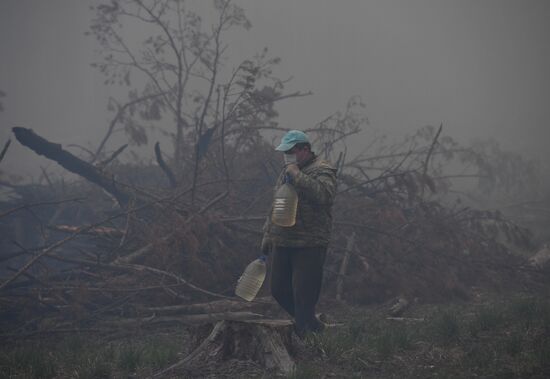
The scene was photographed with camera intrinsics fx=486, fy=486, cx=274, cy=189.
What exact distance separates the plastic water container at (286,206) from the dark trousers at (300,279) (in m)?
0.37

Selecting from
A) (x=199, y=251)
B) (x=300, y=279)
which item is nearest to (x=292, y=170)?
(x=300, y=279)

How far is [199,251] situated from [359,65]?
4552 centimetres

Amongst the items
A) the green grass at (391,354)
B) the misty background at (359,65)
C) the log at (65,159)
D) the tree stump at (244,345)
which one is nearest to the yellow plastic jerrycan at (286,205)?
the tree stump at (244,345)

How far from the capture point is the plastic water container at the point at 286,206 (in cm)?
434

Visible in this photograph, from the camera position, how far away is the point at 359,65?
4950 cm

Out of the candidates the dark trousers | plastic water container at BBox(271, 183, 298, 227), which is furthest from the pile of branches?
plastic water container at BBox(271, 183, 298, 227)

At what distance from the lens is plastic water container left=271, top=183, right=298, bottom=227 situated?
14.2ft

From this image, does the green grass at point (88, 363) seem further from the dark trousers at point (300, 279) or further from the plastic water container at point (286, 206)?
the plastic water container at point (286, 206)

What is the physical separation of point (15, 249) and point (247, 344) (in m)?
6.60

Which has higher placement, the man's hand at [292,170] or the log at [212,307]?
the man's hand at [292,170]

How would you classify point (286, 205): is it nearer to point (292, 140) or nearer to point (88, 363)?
point (292, 140)

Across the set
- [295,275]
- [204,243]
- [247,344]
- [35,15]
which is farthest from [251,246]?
[35,15]

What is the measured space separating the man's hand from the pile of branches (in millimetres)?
2270

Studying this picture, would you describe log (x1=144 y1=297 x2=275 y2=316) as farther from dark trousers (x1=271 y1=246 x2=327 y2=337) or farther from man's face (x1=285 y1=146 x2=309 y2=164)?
man's face (x1=285 y1=146 x2=309 y2=164)
